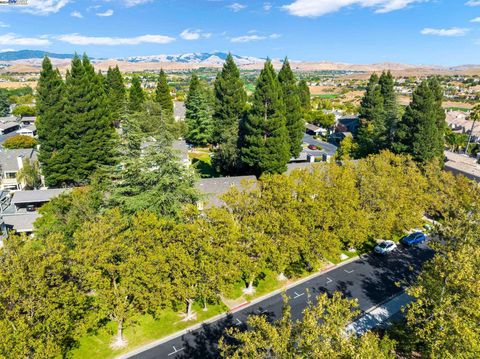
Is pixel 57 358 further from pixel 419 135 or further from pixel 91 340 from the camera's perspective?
pixel 419 135

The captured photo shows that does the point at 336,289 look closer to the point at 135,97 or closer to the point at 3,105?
the point at 135,97

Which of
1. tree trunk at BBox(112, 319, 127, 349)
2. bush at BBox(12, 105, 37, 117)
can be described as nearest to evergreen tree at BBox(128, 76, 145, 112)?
bush at BBox(12, 105, 37, 117)

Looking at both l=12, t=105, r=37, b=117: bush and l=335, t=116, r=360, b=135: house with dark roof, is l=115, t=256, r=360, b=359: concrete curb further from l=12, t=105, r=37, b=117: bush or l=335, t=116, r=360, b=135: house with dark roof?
l=12, t=105, r=37, b=117: bush

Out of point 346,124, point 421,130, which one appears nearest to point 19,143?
point 421,130

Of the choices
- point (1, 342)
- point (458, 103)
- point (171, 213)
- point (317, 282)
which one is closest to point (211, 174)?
point (171, 213)

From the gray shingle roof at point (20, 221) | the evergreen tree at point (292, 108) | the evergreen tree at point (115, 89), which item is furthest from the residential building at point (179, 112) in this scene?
the gray shingle roof at point (20, 221)

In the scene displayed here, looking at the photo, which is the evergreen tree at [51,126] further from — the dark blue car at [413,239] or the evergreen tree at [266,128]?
the dark blue car at [413,239]
